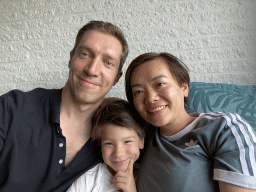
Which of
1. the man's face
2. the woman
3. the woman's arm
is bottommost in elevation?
the woman's arm

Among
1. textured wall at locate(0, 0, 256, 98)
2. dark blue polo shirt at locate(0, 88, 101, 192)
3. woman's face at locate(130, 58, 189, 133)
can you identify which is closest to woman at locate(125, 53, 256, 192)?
woman's face at locate(130, 58, 189, 133)

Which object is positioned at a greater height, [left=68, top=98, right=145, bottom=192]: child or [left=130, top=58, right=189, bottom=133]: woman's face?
[left=130, top=58, right=189, bottom=133]: woman's face

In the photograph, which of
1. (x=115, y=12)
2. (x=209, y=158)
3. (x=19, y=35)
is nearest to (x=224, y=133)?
(x=209, y=158)

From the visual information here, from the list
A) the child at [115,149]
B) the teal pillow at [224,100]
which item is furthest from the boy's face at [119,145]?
the teal pillow at [224,100]

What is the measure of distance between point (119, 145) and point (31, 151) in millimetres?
482

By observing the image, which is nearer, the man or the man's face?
the man

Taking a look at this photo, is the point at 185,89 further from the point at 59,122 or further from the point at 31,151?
the point at 31,151

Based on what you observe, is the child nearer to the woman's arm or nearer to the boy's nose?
the boy's nose

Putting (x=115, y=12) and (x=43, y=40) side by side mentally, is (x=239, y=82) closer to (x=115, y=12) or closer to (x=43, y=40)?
(x=115, y=12)

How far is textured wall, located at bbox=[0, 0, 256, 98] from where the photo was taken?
156 centimetres

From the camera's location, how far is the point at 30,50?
1.92 metres

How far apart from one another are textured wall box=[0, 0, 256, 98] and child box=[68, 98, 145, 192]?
28.2 inches

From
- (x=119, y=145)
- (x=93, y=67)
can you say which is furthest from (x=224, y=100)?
(x=93, y=67)

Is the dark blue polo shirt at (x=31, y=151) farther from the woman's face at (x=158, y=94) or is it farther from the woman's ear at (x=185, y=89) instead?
the woman's ear at (x=185, y=89)
